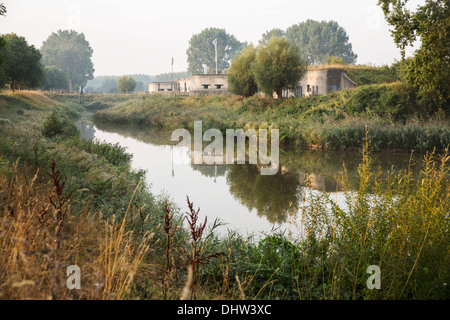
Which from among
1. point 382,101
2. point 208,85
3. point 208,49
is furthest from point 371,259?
point 208,49

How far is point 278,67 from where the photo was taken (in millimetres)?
31516

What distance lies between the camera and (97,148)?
14.2 meters

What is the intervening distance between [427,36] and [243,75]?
2049cm

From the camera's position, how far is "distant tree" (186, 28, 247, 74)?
318 feet

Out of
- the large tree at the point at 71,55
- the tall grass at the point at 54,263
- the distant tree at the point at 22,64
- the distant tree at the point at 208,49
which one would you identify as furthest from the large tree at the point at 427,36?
the large tree at the point at 71,55

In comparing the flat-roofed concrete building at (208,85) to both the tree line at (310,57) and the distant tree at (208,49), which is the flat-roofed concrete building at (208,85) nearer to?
the tree line at (310,57)

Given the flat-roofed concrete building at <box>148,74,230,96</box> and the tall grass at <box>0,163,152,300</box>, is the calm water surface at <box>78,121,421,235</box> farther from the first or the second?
the flat-roofed concrete building at <box>148,74,230,96</box>

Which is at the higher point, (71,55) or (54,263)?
(71,55)

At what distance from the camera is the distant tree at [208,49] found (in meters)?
97.0

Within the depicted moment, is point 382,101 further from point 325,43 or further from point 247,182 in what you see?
point 325,43

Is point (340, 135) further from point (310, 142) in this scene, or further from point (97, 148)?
point (97, 148)

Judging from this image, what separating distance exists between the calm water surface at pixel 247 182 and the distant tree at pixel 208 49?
7854 centimetres
